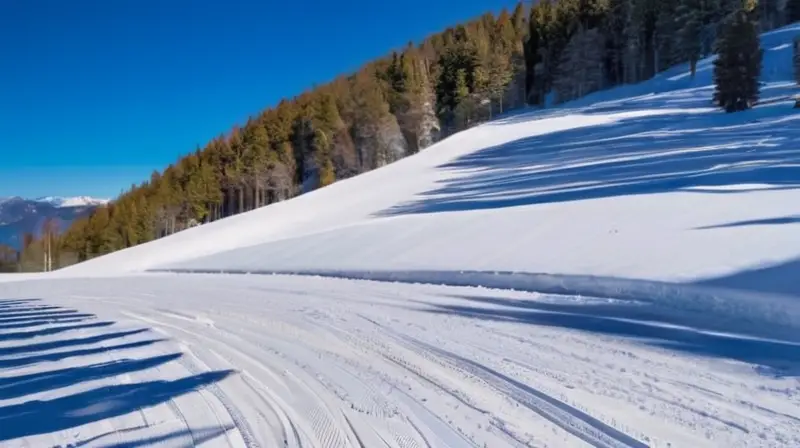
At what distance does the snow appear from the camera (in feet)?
11.5

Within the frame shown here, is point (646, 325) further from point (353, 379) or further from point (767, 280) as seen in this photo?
point (353, 379)

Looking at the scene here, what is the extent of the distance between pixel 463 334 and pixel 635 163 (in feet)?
56.5

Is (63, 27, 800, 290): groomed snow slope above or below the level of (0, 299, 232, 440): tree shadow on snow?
above

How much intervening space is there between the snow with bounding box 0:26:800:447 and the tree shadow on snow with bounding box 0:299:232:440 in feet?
0.10

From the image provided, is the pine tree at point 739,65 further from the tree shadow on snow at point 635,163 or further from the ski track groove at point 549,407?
the ski track groove at point 549,407

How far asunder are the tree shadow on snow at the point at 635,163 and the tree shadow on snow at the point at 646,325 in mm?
8090

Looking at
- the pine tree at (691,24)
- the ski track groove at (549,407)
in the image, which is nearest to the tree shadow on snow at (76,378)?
the ski track groove at (549,407)

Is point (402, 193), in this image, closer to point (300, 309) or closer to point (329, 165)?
point (300, 309)

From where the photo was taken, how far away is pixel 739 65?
96.3ft

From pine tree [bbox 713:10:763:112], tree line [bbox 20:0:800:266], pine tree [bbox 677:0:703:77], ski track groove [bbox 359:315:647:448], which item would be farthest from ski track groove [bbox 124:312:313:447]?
pine tree [bbox 677:0:703:77]

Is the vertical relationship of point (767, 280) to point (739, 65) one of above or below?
below

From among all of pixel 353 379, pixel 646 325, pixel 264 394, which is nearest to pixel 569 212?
pixel 646 325

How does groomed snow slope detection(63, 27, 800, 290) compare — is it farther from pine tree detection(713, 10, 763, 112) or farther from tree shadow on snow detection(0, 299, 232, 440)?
tree shadow on snow detection(0, 299, 232, 440)

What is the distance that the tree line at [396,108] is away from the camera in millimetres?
55531
